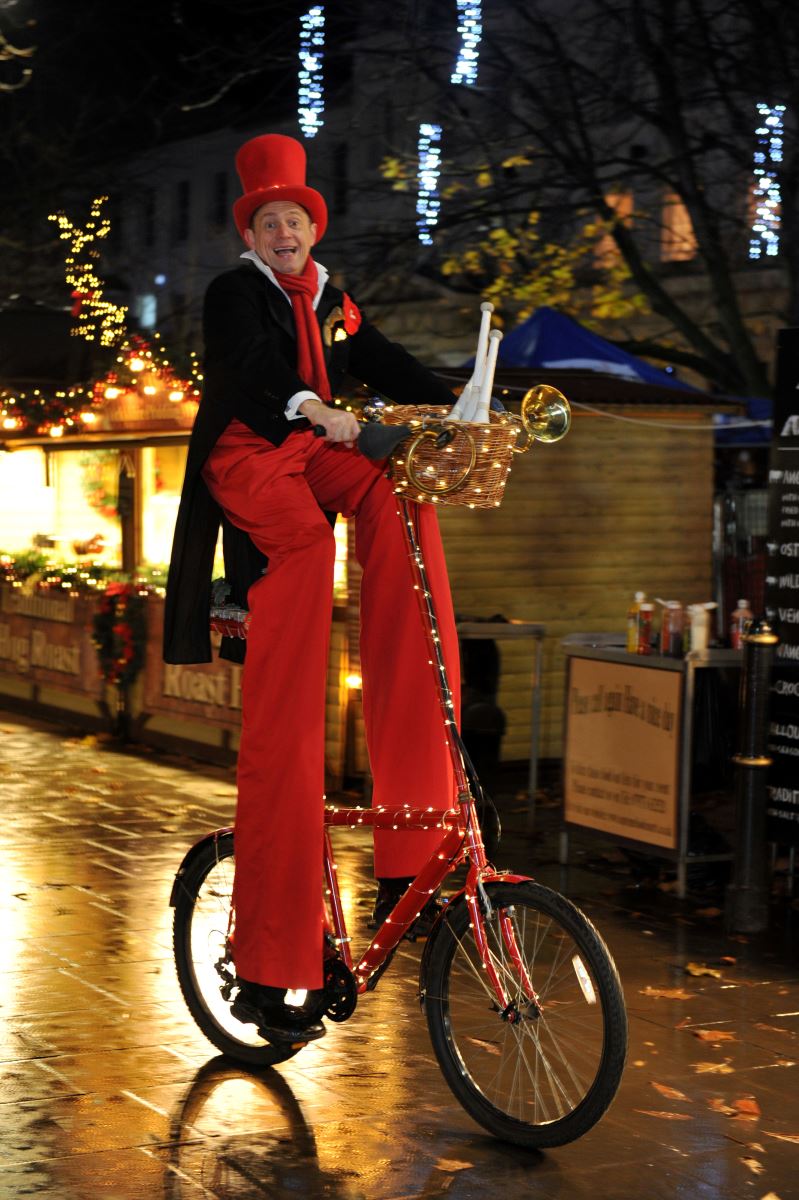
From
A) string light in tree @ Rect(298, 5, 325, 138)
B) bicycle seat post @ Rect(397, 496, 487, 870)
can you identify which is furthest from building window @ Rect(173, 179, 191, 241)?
bicycle seat post @ Rect(397, 496, 487, 870)

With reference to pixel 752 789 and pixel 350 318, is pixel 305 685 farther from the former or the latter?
pixel 752 789

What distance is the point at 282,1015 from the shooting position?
4.88 metres

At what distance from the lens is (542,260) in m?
20.4

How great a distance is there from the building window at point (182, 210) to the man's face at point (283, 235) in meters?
45.7

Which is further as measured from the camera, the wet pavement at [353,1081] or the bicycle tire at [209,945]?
the bicycle tire at [209,945]

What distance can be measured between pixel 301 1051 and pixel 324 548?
1.54m

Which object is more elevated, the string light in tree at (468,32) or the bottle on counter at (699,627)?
the string light in tree at (468,32)

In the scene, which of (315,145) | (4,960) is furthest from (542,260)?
(4,960)

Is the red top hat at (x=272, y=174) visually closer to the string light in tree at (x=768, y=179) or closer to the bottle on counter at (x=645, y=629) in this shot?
the bottle on counter at (x=645, y=629)

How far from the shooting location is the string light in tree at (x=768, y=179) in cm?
1469

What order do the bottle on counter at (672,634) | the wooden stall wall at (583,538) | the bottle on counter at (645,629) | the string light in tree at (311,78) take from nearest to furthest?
1. the bottle on counter at (672,634)
2. the bottle on counter at (645,629)
3. the wooden stall wall at (583,538)
4. the string light in tree at (311,78)

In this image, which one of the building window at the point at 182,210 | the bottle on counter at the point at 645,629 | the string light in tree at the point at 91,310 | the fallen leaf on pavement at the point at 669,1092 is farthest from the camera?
the building window at the point at 182,210

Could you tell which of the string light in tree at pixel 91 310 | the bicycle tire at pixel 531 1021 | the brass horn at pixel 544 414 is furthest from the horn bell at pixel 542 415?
the string light in tree at pixel 91 310

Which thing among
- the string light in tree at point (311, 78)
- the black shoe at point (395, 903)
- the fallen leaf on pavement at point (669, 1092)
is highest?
the string light in tree at point (311, 78)
